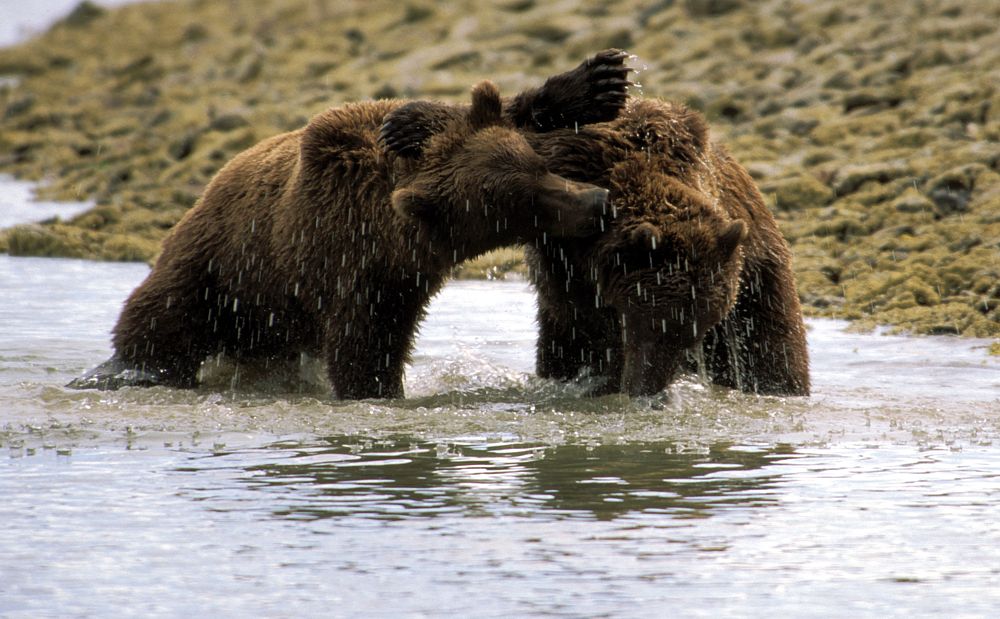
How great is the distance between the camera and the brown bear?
7816 millimetres

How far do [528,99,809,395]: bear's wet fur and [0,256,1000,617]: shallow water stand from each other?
225 mm

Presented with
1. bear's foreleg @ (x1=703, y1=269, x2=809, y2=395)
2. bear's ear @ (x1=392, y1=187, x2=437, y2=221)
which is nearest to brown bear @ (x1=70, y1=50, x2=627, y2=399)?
bear's ear @ (x1=392, y1=187, x2=437, y2=221)

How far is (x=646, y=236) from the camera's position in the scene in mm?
7371

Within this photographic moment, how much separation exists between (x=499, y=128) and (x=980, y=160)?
26.0 feet

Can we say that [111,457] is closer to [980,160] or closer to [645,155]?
[645,155]

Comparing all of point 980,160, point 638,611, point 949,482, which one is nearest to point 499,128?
point 949,482

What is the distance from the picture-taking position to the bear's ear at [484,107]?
7898mm

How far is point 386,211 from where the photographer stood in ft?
27.0

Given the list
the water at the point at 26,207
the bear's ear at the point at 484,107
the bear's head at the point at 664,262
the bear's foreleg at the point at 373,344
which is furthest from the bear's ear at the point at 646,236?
the water at the point at 26,207

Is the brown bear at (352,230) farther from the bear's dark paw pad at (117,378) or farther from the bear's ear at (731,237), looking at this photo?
the bear's ear at (731,237)

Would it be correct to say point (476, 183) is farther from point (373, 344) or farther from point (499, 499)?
point (499, 499)

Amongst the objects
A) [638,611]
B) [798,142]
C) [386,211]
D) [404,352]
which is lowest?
[638,611]

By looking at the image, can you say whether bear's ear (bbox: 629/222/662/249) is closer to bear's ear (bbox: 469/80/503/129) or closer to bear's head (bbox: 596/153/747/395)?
bear's head (bbox: 596/153/747/395)

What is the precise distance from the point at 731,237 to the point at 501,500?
197 centimetres
